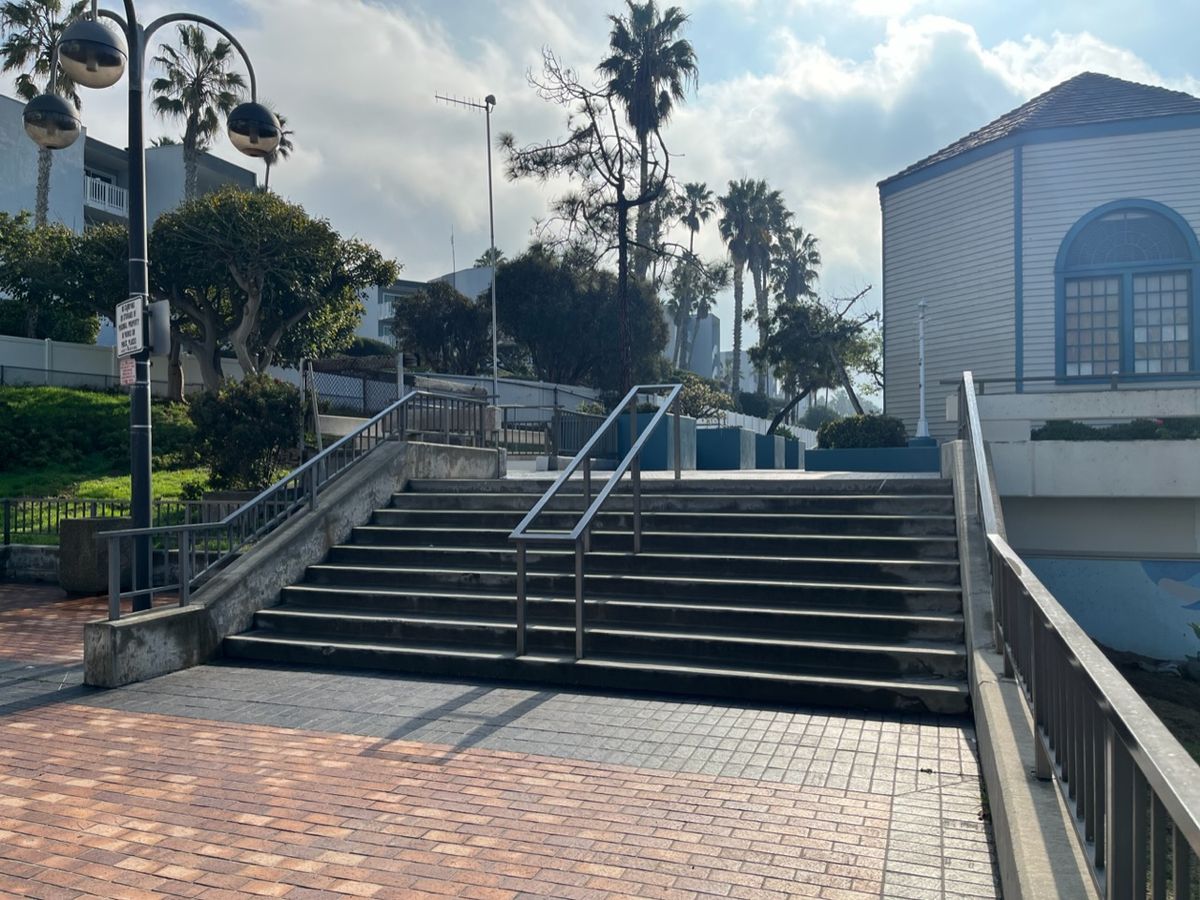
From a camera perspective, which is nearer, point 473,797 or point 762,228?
point 473,797

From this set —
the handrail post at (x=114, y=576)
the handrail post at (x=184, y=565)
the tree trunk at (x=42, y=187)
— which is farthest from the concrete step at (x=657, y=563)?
the tree trunk at (x=42, y=187)

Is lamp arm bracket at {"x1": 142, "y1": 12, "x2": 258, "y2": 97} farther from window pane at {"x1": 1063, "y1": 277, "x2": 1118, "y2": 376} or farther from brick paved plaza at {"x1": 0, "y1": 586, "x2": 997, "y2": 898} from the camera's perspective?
window pane at {"x1": 1063, "y1": 277, "x2": 1118, "y2": 376}

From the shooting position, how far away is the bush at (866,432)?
16531mm

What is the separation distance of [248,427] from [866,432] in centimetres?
1020

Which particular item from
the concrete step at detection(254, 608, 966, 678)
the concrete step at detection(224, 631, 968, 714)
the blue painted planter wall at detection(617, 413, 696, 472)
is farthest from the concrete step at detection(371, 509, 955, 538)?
the blue painted planter wall at detection(617, 413, 696, 472)

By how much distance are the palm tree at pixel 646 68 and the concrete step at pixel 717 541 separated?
865 inches

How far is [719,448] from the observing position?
2006cm

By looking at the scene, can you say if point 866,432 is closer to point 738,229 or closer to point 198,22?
point 198,22

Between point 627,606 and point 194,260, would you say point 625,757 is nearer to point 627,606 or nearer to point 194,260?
point 627,606

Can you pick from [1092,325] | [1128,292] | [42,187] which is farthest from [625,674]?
[42,187]

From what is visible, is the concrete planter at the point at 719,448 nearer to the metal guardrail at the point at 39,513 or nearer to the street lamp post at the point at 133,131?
the metal guardrail at the point at 39,513

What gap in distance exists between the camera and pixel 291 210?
28094 millimetres

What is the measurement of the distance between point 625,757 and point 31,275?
2759 cm

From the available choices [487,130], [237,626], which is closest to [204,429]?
[237,626]
